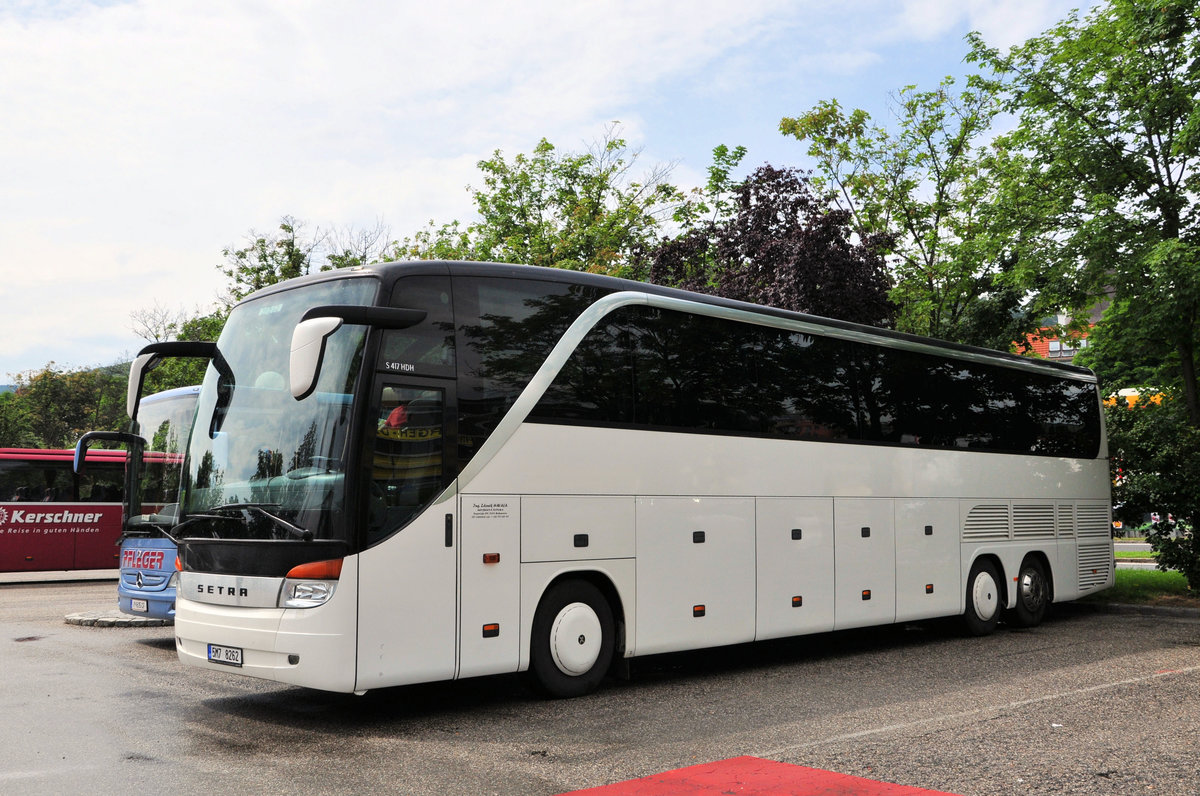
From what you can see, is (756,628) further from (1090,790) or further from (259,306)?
(259,306)

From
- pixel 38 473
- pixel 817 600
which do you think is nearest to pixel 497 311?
pixel 817 600

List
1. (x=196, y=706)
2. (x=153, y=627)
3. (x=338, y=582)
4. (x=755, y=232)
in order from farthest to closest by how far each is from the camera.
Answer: (x=755, y=232), (x=153, y=627), (x=196, y=706), (x=338, y=582)

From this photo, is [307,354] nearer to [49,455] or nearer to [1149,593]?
[1149,593]

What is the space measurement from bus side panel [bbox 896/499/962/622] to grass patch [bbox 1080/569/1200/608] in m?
5.55

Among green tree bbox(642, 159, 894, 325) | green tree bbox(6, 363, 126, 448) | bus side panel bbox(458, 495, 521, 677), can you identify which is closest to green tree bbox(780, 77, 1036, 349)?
green tree bbox(642, 159, 894, 325)

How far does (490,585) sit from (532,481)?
37.3 inches

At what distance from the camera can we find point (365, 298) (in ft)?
26.6

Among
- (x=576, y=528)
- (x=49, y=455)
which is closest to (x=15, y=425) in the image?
(x=49, y=455)

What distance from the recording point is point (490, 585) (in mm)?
8398

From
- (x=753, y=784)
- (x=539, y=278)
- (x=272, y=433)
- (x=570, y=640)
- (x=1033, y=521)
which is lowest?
(x=753, y=784)

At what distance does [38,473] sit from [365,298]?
1798cm

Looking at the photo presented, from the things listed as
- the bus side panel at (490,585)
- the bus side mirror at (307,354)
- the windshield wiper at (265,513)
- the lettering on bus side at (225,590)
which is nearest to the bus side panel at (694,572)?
the bus side panel at (490,585)

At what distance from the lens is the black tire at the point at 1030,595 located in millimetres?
14667

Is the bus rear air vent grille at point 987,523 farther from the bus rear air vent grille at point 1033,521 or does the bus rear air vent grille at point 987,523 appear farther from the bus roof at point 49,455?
the bus roof at point 49,455
